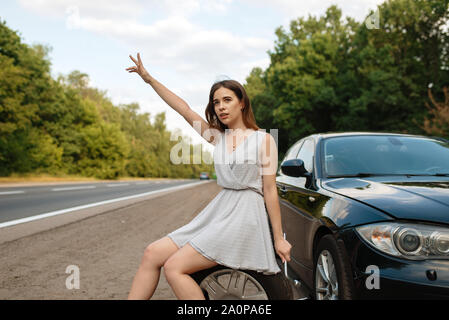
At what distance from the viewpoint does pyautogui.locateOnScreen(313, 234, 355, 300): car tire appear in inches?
97.6

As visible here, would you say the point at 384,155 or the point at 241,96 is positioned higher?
the point at 241,96

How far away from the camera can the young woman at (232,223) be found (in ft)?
6.52

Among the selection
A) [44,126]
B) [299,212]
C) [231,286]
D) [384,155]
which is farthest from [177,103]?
[44,126]

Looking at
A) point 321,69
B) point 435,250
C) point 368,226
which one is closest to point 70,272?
point 368,226

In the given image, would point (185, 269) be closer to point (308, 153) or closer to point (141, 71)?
point (141, 71)

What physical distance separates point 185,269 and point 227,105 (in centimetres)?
97

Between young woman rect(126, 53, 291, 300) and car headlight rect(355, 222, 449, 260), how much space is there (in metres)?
0.64

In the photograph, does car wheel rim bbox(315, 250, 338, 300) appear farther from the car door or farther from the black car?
the car door

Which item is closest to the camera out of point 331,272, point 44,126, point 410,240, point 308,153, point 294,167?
point 410,240

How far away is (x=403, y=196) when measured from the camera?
258cm

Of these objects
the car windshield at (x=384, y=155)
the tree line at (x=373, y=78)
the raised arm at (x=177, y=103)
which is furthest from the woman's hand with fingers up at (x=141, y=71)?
the tree line at (x=373, y=78)

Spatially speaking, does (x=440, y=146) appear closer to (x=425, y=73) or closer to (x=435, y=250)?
(x=435, y=250)

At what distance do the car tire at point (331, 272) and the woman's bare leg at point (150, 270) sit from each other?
45.5 inches

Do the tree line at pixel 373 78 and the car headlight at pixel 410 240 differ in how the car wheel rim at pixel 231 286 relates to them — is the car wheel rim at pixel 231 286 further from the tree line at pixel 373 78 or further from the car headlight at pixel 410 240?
the tree line at pixel 373 78
